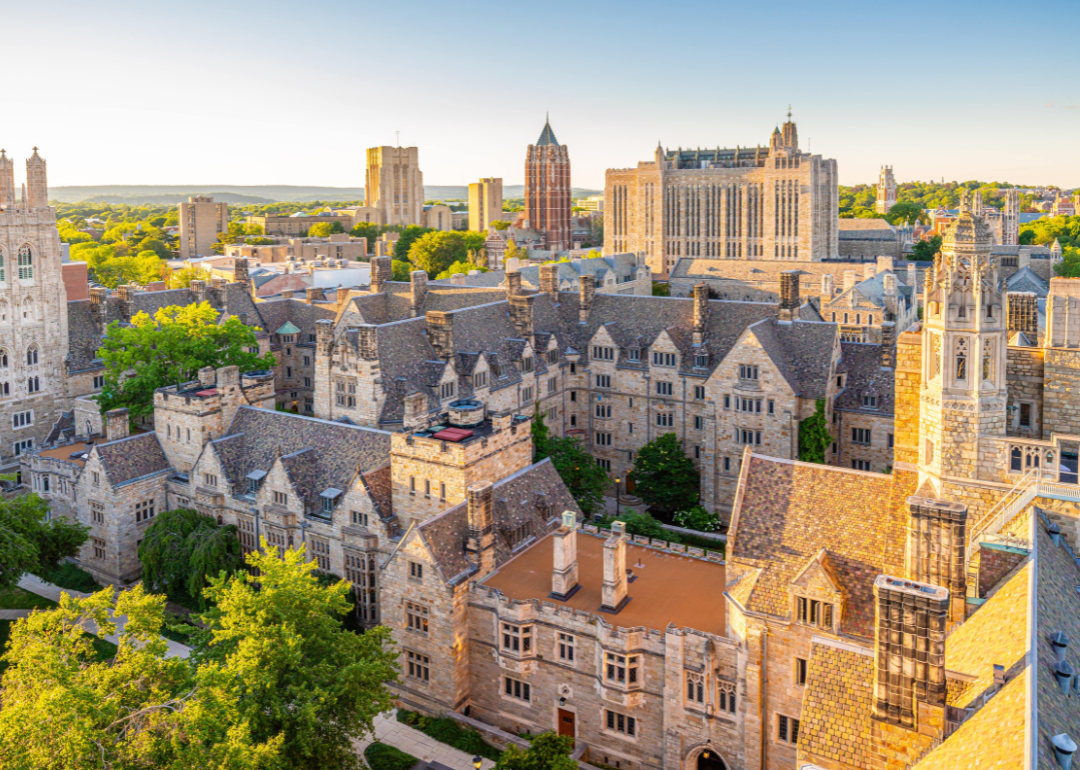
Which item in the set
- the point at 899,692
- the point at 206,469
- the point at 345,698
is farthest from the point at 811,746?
the point at 206,469

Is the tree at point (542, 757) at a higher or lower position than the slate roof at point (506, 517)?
Result: lower

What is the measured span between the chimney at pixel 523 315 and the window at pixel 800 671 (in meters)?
47.0

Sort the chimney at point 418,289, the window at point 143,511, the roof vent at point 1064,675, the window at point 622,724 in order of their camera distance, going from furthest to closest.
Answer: the chimney at point 418,289 < the window at point 143,511 < the window at point 622,724 < the roof vent at point 1064,675

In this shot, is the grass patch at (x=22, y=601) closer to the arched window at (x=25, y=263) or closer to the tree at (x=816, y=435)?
the arched window at (x=25, y=263)

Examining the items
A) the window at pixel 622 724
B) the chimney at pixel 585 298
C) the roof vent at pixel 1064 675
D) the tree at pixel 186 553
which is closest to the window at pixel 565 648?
the window at pixel 622 724

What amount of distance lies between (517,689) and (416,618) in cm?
624

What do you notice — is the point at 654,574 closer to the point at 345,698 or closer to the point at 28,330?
the point at 345,698

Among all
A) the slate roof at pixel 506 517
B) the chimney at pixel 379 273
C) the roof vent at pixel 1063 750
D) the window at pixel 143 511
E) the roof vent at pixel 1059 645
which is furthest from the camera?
the chimney at pixel 379 273

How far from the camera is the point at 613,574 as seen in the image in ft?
138

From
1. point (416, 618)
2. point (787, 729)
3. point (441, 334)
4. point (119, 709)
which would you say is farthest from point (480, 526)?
point (441, 334)

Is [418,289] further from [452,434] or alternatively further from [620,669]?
[620,669]

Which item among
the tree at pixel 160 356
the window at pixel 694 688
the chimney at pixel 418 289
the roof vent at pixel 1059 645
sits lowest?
the window at pixel 694 688

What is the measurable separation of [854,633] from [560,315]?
54.4m

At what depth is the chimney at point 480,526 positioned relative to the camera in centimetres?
4559
